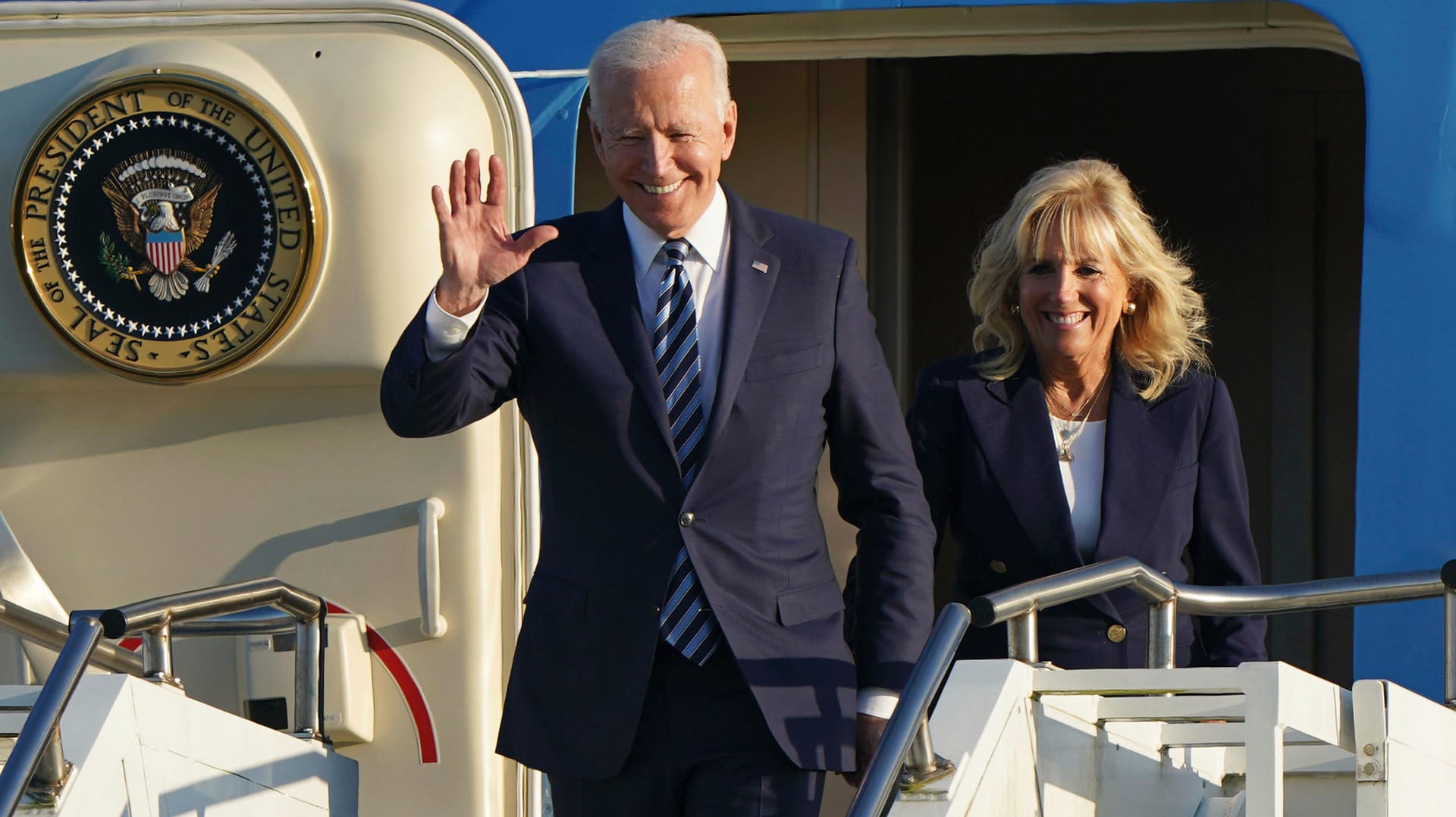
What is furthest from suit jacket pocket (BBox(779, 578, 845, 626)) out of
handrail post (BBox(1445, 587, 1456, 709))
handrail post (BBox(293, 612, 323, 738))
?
handrail post (BBox(293, 612, 323, 738))

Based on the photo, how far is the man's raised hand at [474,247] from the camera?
2625 mm

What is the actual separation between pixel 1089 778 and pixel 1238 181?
477 centimetres

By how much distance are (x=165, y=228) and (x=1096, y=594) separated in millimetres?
2080

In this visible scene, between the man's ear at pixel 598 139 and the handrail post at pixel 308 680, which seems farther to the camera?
the handrail post at pixel 308 680

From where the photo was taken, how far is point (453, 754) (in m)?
4.10

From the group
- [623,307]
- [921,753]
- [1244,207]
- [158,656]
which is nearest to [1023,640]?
[921,753]

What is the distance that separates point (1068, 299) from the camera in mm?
3377

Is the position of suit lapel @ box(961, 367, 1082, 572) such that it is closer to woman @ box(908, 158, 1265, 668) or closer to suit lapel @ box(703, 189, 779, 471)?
woman @ box(908, 158, 1265, 668)

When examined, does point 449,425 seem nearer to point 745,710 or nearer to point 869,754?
point 745,710

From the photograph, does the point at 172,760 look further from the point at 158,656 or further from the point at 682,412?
the point at 682,412

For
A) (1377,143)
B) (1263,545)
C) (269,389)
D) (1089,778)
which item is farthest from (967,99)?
(1089,778)

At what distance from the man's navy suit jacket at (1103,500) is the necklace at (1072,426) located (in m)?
0.04

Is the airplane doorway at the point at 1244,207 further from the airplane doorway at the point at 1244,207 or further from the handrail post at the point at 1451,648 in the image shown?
the handrail post at the point at 1451,648

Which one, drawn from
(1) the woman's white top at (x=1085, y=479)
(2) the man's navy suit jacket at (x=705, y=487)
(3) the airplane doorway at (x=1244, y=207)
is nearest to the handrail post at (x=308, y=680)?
(2) the man's navy suit jacket at (x=705, y=487)
